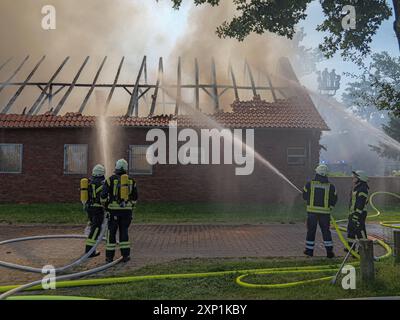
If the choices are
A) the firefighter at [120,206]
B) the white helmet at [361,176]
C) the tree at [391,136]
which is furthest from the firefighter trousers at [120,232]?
the tree at [391,136]

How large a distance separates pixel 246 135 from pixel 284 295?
35.9 feet

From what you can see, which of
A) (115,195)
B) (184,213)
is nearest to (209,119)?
(184,213)

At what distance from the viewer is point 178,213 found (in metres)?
13.0

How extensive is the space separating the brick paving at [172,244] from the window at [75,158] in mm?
4721

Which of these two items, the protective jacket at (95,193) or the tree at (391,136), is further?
the tree at (391,136)

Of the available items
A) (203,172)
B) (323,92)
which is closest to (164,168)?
(203,172)

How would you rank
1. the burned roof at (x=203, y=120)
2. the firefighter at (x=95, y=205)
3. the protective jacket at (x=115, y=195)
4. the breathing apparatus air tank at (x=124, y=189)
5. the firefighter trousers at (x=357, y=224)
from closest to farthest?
the breathing apparatus air tank at (x=124, y=189) → the protective jacket at (x=115, y=195) → the firefighter at (x=95, y=205) → the firefighter trousers at (x=357, y=224) → the burned roof at (x=203, y=120)

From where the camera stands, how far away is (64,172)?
15102 millimetres

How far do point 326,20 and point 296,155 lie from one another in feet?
23.5

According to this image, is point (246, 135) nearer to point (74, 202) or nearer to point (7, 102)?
point (74, 202)

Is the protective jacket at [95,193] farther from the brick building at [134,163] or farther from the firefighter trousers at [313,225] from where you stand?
the brick building at [134,163]

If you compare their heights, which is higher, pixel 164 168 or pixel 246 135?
pixel 246 135

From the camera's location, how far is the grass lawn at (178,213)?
38.0ft

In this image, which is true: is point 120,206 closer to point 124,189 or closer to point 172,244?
point 124,189
